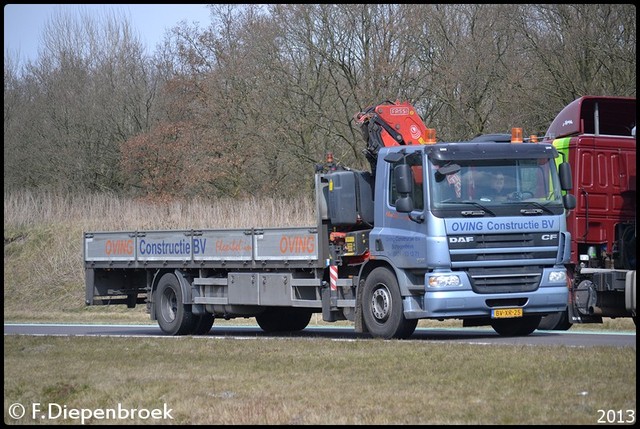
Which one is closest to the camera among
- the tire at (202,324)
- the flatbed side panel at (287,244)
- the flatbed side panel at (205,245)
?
the flatbed side panel at (287,244)

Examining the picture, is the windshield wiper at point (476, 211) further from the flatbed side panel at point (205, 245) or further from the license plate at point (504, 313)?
the flatbed side panel at point (205, 245)

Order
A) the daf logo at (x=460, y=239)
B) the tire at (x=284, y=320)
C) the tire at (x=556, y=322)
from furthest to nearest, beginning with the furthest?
the tire at (x=284, y=320)
the tire at (x=556, y=322)
the daf logo at (x=460, y=239)

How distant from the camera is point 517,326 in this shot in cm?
1725

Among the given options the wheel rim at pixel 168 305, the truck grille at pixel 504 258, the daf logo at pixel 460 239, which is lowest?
the wheel rim at pixel 168 305

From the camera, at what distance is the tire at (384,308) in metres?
15.8

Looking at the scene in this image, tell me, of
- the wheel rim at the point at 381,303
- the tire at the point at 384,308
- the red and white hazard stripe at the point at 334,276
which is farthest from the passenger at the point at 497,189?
the red and white hazard stripe at the point at 334,276

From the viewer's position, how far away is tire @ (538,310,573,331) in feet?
59.4

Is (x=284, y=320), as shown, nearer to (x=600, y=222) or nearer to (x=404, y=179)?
(x=404, y=179)

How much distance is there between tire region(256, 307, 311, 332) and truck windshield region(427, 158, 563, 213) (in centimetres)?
579

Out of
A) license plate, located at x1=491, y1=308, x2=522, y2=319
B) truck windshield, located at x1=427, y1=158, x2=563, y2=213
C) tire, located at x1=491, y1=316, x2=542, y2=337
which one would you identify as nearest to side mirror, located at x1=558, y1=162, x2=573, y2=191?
truck windshield, located at x1=427, y1=158, x2=563, y2=213

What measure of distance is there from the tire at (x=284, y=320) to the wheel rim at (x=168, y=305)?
1581 millimetres

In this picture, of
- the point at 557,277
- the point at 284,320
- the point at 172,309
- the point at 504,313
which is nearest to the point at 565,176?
the point at 557,277

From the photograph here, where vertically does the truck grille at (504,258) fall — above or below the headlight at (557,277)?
above

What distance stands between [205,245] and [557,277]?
659 centimetres
